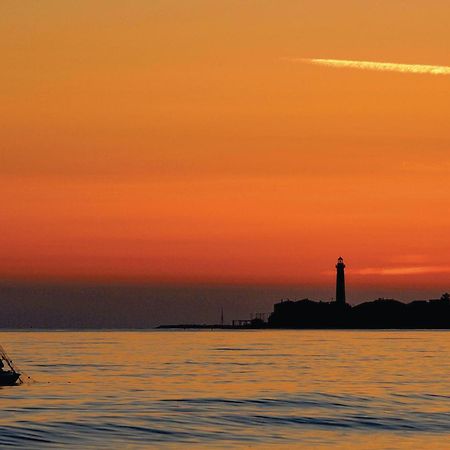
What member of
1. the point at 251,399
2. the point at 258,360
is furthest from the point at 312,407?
the point at 258,360

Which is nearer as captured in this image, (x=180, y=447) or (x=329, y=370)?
(x=180, y=447)

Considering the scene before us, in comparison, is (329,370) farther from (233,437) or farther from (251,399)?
(233,437)

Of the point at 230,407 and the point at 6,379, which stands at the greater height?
the point at 6,379

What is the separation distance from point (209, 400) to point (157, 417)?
1428 cm

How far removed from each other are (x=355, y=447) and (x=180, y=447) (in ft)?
31.9

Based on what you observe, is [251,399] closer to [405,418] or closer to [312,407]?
[312,407]

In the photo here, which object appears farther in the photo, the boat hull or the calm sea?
the boat hull

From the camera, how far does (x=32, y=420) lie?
79.1 meters

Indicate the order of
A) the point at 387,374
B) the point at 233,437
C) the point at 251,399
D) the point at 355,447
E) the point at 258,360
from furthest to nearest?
the point at 258,360 < the point at 387,374 < the point at 251,399 < the point at 233,437 < the point at 355,447

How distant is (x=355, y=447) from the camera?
6862cm

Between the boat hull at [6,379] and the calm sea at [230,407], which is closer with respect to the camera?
the calm sea at [230,407]

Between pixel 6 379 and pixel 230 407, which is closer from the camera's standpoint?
pixel 230 407

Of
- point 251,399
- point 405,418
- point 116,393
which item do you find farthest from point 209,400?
point 405,418

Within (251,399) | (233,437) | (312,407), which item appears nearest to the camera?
(233,437)
